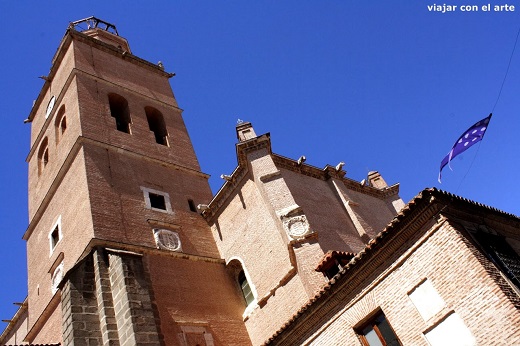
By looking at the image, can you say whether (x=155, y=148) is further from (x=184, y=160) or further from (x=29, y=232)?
(x=29, y=232)

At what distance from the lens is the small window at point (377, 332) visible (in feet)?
30.8

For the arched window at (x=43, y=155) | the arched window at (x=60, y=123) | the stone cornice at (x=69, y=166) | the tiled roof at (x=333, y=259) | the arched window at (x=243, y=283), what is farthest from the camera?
the arched window at (x=43, y=155)

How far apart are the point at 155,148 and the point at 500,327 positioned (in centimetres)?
1374

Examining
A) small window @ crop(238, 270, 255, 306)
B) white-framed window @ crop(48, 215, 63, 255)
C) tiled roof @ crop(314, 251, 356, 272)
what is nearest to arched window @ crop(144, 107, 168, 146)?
white-framed window @ crop(48, 215, 63, 255)

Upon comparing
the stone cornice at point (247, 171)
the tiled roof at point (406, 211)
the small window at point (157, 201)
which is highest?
the small window at point (157, 201)

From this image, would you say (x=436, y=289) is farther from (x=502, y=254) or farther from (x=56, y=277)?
(x=56, y=277)

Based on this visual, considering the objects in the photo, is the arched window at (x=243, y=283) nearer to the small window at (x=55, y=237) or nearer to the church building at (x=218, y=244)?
the church building at (x=218, y=244)

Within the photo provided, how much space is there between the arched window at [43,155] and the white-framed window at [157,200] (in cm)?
652

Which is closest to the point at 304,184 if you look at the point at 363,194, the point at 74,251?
the point at 363,194

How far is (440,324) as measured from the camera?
336 inches

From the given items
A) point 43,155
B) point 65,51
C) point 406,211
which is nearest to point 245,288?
point 406,211

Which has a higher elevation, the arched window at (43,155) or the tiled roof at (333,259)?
the arched window at (43,155)

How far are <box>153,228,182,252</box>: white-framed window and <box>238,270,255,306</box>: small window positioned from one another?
7.23ft

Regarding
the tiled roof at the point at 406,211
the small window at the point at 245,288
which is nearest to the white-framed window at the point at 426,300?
the tiled roof at the point at 406,211
